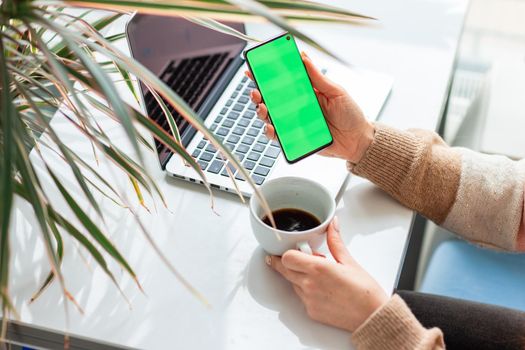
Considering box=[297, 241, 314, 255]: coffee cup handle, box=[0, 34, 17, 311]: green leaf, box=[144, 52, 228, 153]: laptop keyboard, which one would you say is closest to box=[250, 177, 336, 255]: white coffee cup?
box=[297, 241, 314, 255]: coffee cup handle

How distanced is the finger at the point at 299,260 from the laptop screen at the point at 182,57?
257 mm

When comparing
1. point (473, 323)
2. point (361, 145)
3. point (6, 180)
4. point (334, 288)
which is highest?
point (6, 180)

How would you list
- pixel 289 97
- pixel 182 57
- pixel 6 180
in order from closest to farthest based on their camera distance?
pixel 6 180, pixel 289 97, pixel 182 57

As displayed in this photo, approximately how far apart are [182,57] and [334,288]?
435 millimetres

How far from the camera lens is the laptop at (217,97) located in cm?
95

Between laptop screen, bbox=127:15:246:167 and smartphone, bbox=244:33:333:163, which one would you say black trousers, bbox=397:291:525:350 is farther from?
laptop screen, bbox=127:15:246:167

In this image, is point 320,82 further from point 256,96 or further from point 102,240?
point 102,240

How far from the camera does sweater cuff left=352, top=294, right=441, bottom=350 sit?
0.79 meters

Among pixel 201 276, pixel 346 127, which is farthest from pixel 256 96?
pixel 201 276

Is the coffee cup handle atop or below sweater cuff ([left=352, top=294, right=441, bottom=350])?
atop

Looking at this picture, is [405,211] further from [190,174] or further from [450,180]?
[190,174]

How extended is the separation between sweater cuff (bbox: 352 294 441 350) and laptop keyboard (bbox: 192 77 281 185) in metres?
0.26

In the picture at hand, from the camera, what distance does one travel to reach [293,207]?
2.90 ft

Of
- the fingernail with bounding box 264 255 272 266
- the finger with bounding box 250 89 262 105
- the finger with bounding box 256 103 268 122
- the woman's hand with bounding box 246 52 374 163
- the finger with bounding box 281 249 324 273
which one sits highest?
the finger with bounding box 250 89 262 105
